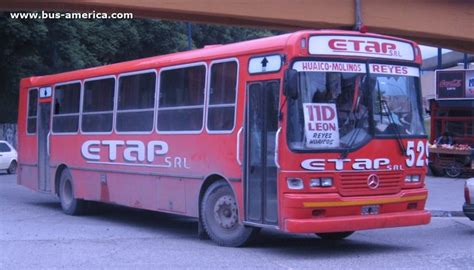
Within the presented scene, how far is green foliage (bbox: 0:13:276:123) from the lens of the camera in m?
29.7

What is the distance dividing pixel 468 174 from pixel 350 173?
65.9ft

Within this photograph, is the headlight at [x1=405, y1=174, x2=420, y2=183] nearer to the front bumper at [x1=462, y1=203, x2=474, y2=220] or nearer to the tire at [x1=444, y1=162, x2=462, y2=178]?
the front bumper at [x1=462, y1=203, x2=474, y2=220]

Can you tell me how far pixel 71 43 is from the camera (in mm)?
31672

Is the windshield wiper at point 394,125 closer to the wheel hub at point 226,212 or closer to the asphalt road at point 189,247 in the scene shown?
the asphalt road at point 189,247

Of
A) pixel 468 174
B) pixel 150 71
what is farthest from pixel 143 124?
pixel 468 174

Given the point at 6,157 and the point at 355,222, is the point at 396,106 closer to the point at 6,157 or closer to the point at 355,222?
the point at 355,222

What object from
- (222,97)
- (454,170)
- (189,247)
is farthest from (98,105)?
(454,170)

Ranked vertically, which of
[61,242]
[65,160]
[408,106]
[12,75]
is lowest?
[61,242]

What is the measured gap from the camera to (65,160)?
54.6 feet

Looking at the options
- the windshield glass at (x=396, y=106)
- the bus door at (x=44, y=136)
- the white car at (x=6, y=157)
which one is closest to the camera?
the windshield glass at (x=396, y=106)

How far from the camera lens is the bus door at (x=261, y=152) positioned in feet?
35.4

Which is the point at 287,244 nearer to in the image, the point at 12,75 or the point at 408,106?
the point at 408,106

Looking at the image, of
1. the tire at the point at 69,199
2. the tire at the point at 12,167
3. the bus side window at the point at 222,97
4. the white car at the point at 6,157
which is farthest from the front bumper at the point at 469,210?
the tire at the point at 12,167

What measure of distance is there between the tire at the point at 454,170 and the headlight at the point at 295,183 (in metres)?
20.3
